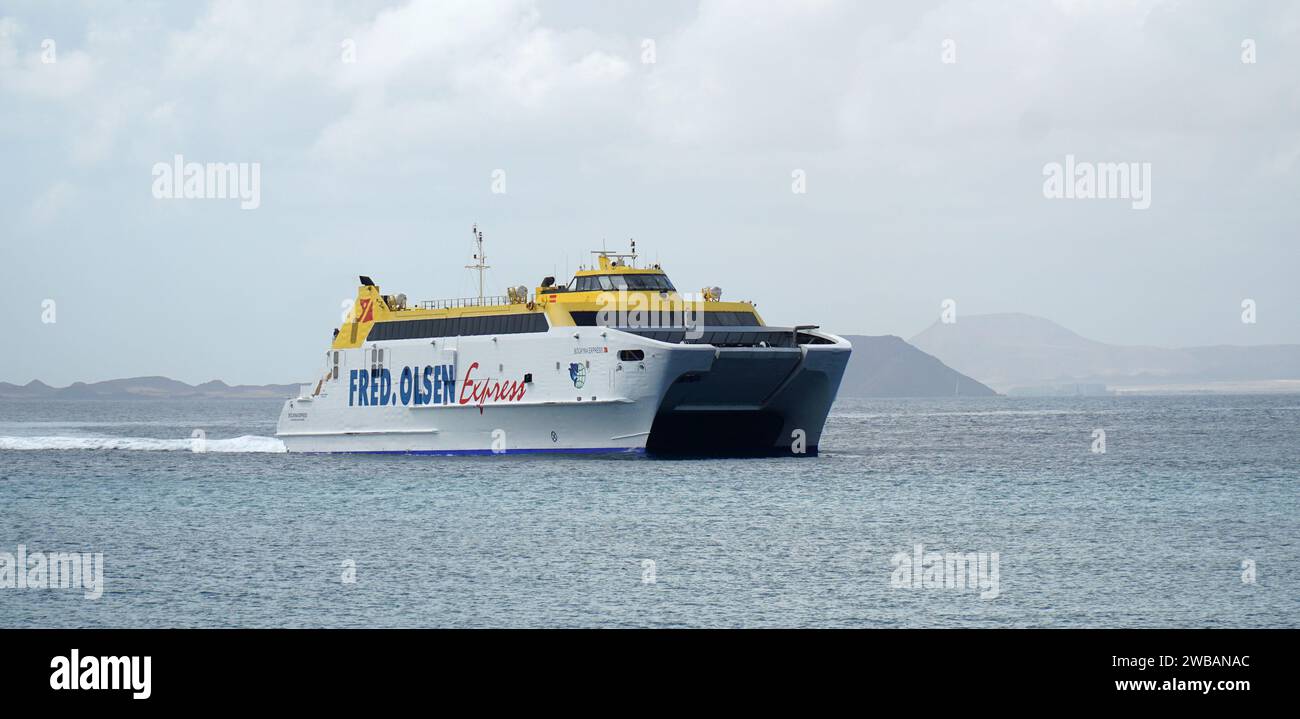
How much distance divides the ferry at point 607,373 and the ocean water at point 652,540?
1.42m

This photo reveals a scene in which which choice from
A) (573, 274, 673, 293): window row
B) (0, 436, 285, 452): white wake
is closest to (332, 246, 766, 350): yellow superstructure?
(573, 274, 673, 293): window row

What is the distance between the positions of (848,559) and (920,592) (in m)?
3.99

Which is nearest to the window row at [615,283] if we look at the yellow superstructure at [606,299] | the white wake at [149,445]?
the yellow superstructure at [606,299]

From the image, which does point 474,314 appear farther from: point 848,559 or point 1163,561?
point 1163,561

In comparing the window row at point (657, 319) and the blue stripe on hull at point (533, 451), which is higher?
the window row at point (657, 319)

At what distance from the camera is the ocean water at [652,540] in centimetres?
2422

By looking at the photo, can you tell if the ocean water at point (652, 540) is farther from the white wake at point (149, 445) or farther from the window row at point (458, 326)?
the white wake at point (149, 445)

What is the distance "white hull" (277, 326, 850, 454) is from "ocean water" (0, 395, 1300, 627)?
1.21m

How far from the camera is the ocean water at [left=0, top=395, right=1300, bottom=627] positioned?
2422 cm

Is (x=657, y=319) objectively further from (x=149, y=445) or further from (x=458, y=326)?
(x=149, y=445)

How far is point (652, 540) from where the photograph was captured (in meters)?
32.1

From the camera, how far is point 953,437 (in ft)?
278

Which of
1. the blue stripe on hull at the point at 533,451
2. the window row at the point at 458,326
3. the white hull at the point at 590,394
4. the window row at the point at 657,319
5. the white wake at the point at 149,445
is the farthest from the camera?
the white wake at the point at 149,445
